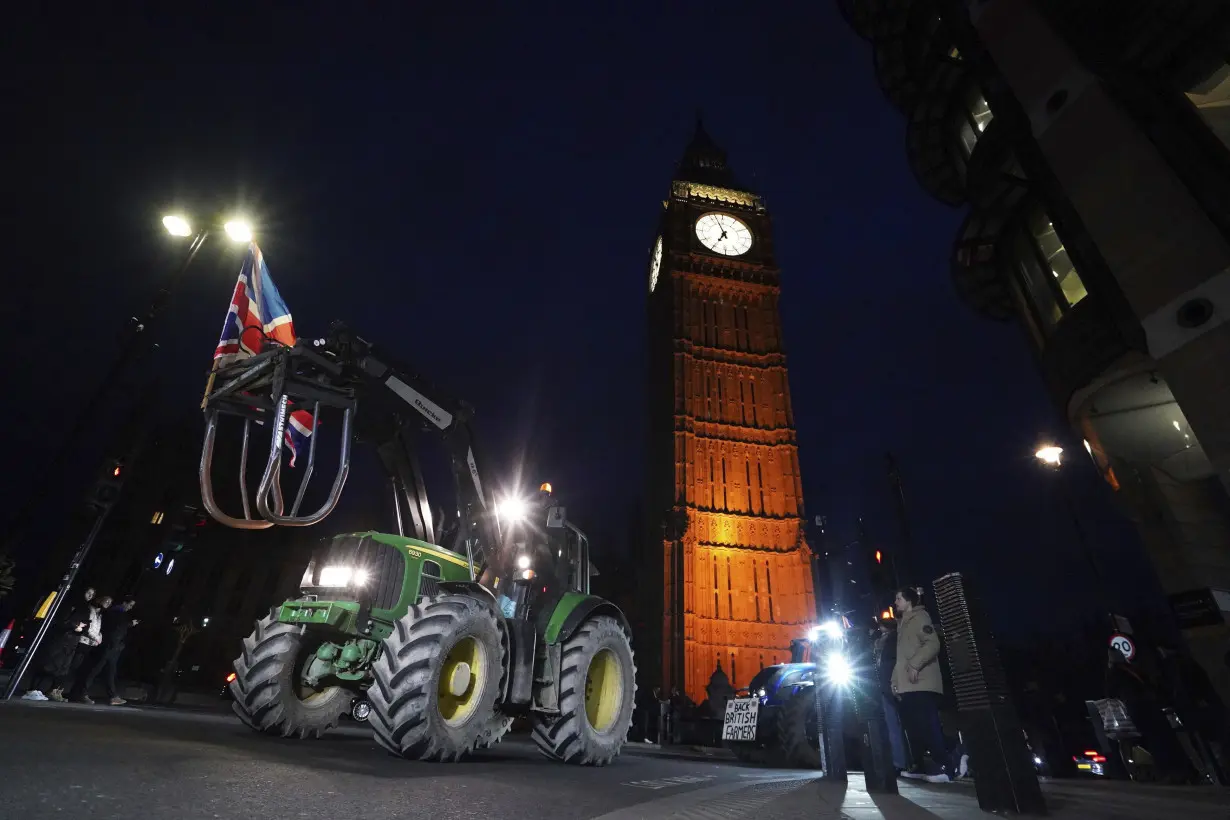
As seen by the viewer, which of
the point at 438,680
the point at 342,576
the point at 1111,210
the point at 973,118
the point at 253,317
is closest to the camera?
the point at 1111,210

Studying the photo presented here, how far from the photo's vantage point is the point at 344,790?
2.98 m

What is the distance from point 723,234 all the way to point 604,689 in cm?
5139

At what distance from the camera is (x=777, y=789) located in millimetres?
4852

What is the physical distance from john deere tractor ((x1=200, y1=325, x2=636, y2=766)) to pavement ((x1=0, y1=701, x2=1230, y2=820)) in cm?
54

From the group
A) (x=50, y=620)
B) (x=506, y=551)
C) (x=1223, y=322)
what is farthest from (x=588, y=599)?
(x=50, y=620)

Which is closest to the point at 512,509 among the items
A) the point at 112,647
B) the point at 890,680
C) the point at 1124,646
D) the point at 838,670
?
the point at 838,670

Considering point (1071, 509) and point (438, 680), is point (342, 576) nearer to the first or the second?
point (438, 680)

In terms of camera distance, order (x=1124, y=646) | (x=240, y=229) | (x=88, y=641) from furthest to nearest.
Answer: (x=1124, y=646)
(x=88, y=641)
(x=240, y=229)

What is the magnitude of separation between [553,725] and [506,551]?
1957mm

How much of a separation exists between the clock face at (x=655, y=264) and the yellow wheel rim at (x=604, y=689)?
4909 centimetres

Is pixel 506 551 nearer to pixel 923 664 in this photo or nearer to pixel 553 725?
pixel 553 725

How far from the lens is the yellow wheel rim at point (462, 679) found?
518 centimetres

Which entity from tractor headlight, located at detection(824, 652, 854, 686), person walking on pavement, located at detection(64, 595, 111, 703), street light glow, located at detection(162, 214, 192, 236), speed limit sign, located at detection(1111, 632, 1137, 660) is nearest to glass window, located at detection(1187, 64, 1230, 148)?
speed limit sign, located at detection(1111, 632, 1137, 660)

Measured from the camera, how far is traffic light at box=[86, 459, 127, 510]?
9.29 m
